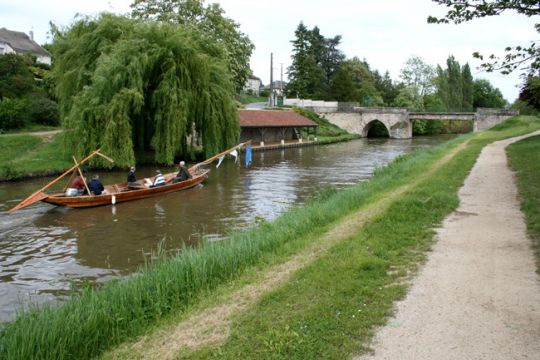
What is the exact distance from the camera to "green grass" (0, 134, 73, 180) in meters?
25.7

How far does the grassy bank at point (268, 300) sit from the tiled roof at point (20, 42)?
64622 millimetres

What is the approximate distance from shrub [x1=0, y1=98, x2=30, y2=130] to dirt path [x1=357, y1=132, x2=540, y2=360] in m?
32.9

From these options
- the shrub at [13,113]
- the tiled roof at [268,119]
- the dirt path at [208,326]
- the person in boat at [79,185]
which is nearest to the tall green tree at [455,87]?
the tiled roof at [268,119]

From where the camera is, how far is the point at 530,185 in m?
15.2

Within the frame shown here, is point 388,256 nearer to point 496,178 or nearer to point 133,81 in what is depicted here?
point 496,178

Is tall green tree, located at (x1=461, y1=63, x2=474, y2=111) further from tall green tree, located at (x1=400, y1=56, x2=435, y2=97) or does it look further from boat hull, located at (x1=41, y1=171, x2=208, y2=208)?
boat hull, located at (x1=41, y1=171, x2=208, y2=208)

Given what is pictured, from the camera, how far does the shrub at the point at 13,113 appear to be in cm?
3462

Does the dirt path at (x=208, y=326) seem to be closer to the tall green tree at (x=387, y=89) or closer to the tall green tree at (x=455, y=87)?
the tall green tree at (x=455, y=87)

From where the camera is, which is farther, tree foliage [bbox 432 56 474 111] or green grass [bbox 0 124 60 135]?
tree foliage [bbox 432 56 474 111]

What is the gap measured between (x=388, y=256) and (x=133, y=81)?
22217mm

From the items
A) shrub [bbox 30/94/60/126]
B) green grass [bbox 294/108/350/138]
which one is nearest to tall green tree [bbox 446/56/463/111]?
green grass [bbox 294/108/350/138]

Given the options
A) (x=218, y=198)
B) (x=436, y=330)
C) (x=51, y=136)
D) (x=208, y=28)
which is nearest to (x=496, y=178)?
(x=218, y=198)

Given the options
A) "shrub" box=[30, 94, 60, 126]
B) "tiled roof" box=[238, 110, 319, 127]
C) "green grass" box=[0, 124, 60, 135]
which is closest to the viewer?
"green grass" box=[0, 124, 60, 135]

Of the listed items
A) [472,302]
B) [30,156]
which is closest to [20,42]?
[30,156]
